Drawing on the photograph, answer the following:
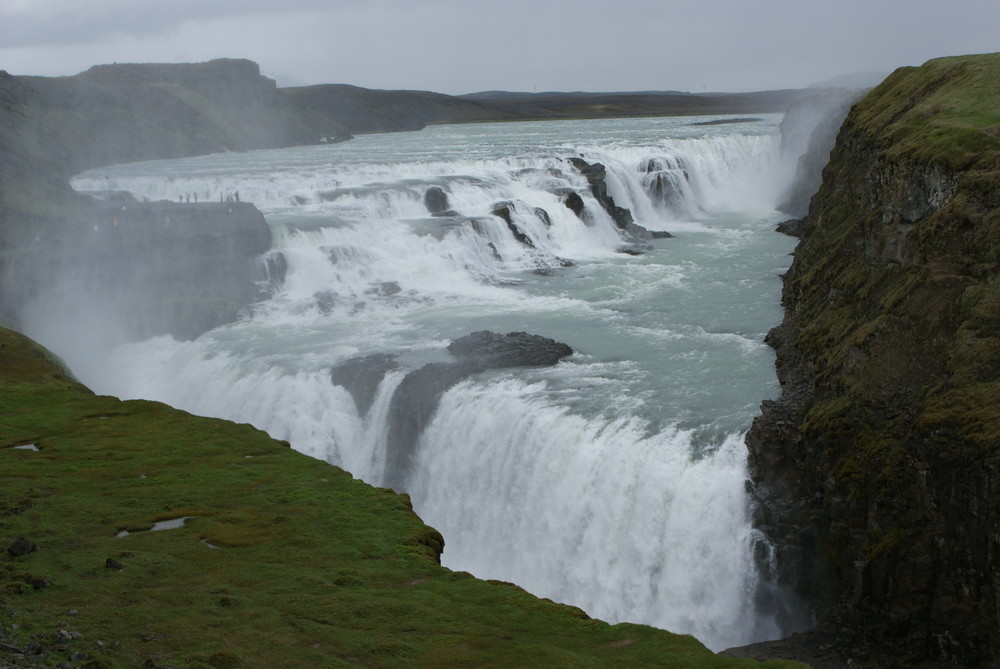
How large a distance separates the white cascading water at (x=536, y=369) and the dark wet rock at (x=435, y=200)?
0.50 meters

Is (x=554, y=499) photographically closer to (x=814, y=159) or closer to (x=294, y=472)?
(x=294, y=472)

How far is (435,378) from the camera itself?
27.0 meters

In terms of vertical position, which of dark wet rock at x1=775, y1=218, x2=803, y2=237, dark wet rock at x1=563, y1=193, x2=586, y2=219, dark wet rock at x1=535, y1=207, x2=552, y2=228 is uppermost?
dark wet rock at x1=563, y1=193, x2=586, y2=219

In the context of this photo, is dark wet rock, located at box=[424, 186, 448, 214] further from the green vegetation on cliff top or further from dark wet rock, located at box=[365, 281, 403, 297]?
the green vegetation on cliff top

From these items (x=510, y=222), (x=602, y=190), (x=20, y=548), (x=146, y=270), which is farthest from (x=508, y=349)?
(x=602, y=190)

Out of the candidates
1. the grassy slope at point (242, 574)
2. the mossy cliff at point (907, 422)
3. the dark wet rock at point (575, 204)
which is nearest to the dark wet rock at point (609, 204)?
the dark wet rock at point (575, 204)

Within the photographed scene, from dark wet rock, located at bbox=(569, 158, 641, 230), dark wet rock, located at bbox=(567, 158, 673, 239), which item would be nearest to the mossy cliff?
dark wet rock, located at bbox=(567, 158, 673, 239)

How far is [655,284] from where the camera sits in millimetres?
38656

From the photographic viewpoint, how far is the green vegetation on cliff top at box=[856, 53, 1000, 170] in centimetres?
2266

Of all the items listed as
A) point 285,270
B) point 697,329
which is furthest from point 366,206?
point 697,329

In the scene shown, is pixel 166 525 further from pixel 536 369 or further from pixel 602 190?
pixel 602 190

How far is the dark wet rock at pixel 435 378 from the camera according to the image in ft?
86.5

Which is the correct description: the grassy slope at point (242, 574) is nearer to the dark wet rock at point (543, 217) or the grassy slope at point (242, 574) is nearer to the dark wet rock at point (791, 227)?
the dark wet rock at point (543, 217)

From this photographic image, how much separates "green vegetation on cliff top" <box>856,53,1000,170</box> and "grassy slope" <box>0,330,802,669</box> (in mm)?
15018
